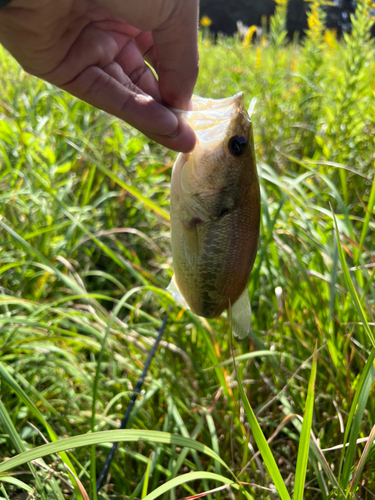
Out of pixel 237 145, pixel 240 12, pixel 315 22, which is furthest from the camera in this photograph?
pixel 240 12

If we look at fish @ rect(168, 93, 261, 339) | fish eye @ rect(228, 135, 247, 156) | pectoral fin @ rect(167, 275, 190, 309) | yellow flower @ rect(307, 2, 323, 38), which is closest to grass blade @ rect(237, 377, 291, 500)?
fish @ rect(168, 93, 261, 339)

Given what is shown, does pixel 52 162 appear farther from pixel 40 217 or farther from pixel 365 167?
pixel 365 167

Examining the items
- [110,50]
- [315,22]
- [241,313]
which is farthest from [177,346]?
[315,22]

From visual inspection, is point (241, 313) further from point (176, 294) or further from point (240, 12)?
point (240, 12)

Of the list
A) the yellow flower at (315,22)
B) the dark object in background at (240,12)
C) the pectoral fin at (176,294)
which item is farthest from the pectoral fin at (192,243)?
the dark object in background at (240,12)

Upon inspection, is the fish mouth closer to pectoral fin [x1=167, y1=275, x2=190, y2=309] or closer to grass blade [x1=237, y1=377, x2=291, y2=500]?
pectoral fin [x1=167, y1=275, x2=190, y2=309]

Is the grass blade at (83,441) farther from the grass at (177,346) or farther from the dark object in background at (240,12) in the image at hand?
the dark object in background at (240,12)

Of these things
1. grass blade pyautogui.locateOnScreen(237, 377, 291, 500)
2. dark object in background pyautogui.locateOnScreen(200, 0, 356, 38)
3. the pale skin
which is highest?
dark object in background pyautogui.locateOnScreen(200, 0, 356, 38)
